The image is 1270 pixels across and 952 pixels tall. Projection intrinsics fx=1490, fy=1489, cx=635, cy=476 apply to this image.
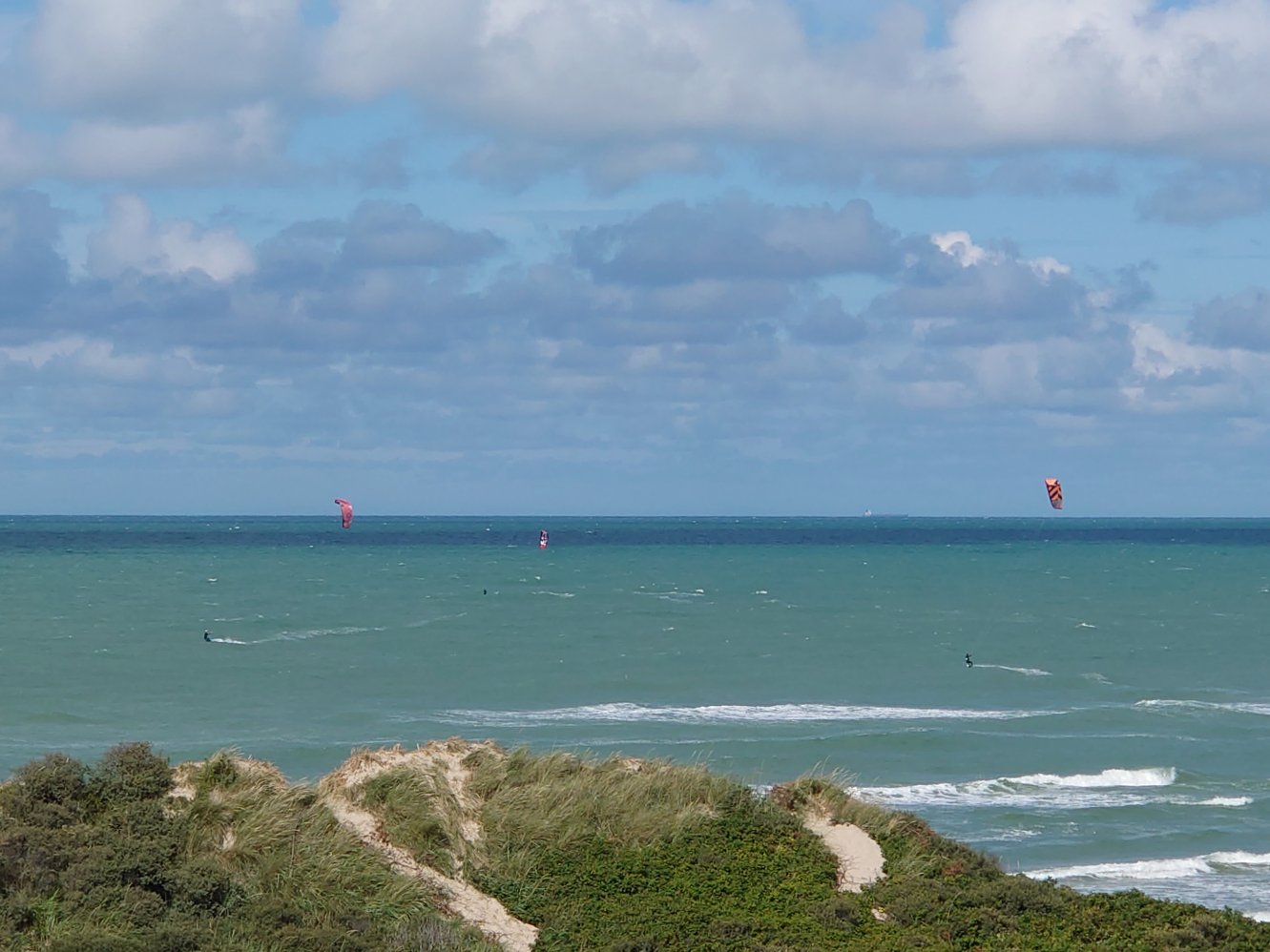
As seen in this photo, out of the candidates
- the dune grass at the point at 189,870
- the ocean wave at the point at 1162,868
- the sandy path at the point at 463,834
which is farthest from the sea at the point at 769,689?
the dune grass at the point at 189,870

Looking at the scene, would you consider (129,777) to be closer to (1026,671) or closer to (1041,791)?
(1041,791)

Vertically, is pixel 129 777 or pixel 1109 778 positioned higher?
pixel 129 777

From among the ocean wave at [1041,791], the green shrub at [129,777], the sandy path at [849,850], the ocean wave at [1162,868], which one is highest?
the green shrub at [129,777]

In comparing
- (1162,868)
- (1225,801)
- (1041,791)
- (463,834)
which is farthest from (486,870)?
(1225,801)

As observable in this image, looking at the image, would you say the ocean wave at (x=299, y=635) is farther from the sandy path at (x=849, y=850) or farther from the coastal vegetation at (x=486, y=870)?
the sandy path at (x=849, y=850)

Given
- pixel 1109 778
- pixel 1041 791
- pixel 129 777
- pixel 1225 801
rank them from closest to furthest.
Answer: pixel 129 777
pixel 1225 801
pixel 1041 791
pixel 1109 778
